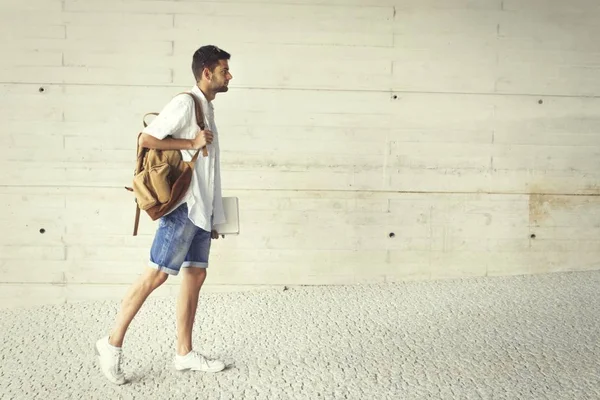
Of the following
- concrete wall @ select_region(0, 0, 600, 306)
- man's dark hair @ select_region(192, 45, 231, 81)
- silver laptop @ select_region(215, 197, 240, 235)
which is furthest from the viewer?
concrete wall @ select_region(0, 0, 600, 306)

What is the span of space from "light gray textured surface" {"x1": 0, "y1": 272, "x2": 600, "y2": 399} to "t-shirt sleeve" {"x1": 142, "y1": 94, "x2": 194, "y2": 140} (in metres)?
1.02

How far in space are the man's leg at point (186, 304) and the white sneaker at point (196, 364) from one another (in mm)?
25

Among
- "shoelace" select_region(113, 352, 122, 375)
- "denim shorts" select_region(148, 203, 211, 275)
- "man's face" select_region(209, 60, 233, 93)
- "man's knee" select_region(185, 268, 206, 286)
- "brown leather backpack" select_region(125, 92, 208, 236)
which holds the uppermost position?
"man's face" select_region(209, 60, 233, 93)

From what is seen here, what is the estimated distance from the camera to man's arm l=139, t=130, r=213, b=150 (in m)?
2.51

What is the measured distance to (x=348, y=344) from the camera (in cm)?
304

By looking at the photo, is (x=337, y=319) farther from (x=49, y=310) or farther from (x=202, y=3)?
(x=202, y=3)

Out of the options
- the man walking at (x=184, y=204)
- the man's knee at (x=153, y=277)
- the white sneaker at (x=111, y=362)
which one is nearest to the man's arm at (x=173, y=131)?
the man walking at (x=184, y=204)

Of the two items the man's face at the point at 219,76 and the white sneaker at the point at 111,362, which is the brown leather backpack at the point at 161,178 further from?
the white sneaker at the point at 111,362

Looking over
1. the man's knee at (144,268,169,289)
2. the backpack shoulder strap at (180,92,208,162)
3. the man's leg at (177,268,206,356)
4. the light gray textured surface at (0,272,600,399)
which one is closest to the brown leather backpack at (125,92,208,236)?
the backpack shoulder strap at (180,92,208,162)

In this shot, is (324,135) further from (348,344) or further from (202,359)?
(202,359)

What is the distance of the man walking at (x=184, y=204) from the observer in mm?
2520

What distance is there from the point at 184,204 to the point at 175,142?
25 cm

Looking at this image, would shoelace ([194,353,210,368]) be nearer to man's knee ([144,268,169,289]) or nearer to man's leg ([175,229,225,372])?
man's leg ([175,229,225,372])

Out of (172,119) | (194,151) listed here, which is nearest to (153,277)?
(194,151)
